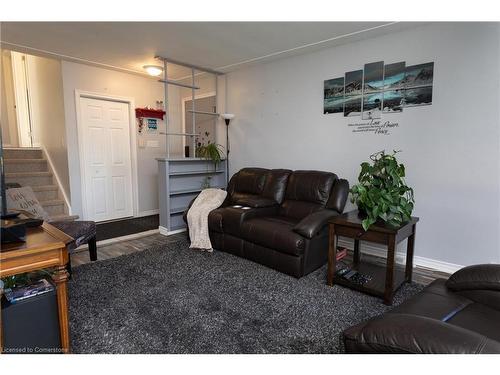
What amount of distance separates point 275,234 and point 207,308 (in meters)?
0.96

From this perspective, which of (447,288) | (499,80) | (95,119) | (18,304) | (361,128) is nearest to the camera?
(18,304)

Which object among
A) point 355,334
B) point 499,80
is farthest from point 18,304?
point 499,80

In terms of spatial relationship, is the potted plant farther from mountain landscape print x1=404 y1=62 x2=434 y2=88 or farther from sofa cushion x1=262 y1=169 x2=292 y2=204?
mountain landscape print x1=404 y1=62 x2=434 y2=88

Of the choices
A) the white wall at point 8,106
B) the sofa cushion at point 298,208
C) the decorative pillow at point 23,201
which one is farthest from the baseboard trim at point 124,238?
the white wall at point 8,106

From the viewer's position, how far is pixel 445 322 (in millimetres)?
1199

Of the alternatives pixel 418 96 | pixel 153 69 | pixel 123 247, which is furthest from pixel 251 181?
pixel 153 69

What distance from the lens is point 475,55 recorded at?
2.63m

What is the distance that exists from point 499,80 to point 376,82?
1.05 m

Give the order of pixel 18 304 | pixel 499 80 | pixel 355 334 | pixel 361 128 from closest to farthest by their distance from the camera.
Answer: pixel 355 334 → pixel 18 304 → pixel 499 80 → pixel 361 128

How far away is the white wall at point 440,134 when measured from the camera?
2.62 meters

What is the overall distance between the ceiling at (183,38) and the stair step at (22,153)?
181 centimetres

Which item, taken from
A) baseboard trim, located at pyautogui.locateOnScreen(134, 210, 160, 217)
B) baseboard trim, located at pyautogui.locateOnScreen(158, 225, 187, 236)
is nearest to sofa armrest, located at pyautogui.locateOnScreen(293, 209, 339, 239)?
baseboard trim, located at pyautogui.locateOnScreen(158, 225, 187, 236)

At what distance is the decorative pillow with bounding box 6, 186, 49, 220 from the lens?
338 centimetres
